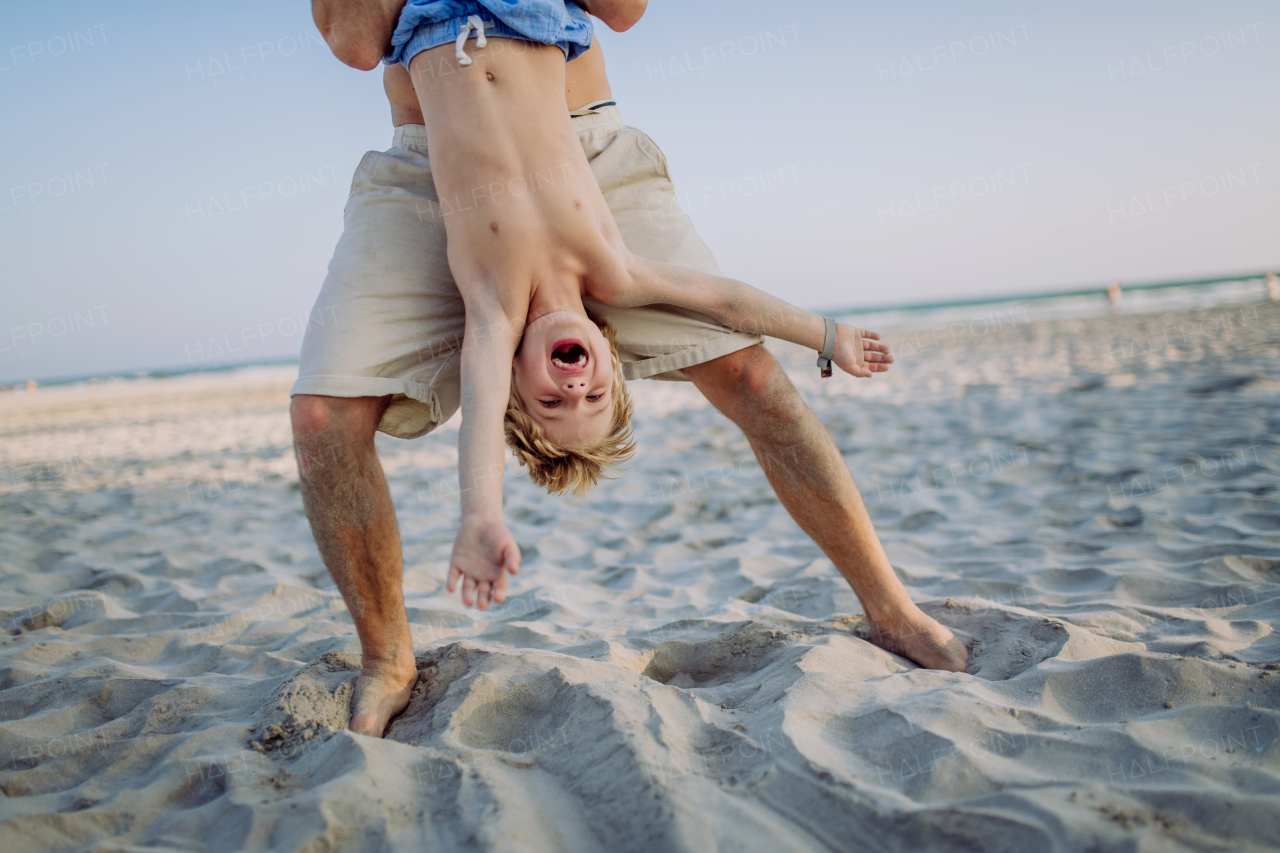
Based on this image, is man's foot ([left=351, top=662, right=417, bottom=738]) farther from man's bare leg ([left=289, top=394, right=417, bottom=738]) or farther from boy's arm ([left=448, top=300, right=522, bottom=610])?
boy's arm ([left=448, top=300, right=522, bottom=610])

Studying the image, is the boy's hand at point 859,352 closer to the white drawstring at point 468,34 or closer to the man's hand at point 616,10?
the man's hand at point 616,10

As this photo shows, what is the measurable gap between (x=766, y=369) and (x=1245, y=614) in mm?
1713

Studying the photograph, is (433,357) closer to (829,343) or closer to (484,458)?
(484,458)

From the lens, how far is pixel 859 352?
2541 mm

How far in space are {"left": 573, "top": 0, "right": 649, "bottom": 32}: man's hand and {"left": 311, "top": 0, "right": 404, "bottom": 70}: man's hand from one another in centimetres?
61

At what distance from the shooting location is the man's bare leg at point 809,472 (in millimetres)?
2445

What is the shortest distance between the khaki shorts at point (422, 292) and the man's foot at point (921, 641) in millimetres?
1034

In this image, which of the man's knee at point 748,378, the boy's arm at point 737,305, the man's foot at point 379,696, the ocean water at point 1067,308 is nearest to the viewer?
the man's foot at point 379,696

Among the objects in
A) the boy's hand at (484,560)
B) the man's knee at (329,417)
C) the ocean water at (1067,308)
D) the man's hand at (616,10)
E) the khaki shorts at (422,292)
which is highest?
the man's hand at (616,10)

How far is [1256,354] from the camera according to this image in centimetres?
771

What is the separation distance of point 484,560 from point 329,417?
790 millimetres

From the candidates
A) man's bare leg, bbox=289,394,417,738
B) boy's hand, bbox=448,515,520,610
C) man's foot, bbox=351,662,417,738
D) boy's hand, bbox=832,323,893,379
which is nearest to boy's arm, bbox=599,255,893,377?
boy's hand, bbox=832,323,893,379

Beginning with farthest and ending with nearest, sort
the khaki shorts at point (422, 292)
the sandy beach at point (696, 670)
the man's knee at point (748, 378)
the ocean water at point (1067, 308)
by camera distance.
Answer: the ocean water at point (1067, 308), the man's knee at point (748, 378), the khaki shorts at point (422, 292), the sandy beach at point (696, 670)

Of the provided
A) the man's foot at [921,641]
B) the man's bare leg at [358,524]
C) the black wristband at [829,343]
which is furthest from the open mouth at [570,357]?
the man's foot at [921,641]
